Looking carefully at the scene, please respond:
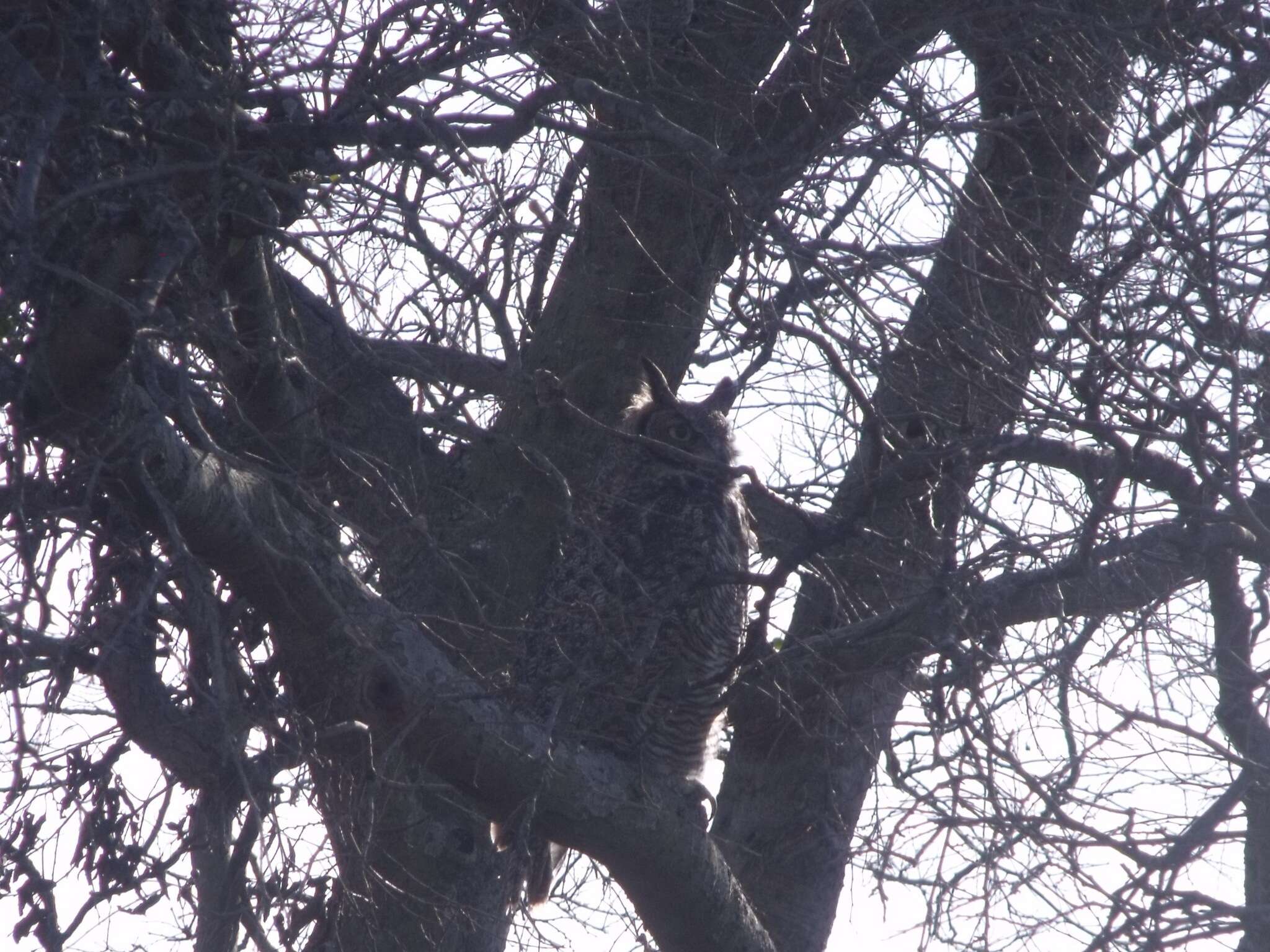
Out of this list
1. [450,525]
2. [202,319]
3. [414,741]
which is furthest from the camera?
[450,525]

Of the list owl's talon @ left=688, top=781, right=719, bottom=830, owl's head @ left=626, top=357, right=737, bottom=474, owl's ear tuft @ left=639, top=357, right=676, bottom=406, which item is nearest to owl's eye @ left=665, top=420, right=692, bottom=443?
owl's head @ left=626, top=357, right=737, bottom=474

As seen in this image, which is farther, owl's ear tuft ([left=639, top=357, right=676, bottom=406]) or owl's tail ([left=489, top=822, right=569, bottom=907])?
owl's ear tuft ([left=639, top=357, right=676, bottom=406])

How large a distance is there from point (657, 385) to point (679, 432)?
419mm

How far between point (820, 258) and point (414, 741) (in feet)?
4.92

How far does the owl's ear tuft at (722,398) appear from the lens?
201 inches

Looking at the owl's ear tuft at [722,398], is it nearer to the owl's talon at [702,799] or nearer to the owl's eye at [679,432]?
the owl's eye at [679,432]

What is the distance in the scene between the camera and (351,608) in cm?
321

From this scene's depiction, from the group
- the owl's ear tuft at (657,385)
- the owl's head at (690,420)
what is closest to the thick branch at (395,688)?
the owl's ear tuft at (657,385)

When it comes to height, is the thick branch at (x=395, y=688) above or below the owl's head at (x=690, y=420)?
below

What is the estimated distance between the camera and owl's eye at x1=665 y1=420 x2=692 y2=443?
5.30 meters

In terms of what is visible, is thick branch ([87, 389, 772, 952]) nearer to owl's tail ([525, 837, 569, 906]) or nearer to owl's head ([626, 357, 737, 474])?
owl's tail ([525, 837, 569, 906])

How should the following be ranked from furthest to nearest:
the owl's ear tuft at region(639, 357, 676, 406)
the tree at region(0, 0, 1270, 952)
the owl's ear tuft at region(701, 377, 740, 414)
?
the owl's ear tuft at region(701, 377, 740, 414) → the owl's ear tuft at region(639, 357, 676, 406) → the tree at region(0, 0, 1270, 952)

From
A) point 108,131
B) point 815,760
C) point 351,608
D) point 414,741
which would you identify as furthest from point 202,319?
point 815,760

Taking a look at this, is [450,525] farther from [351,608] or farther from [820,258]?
[820,258]
